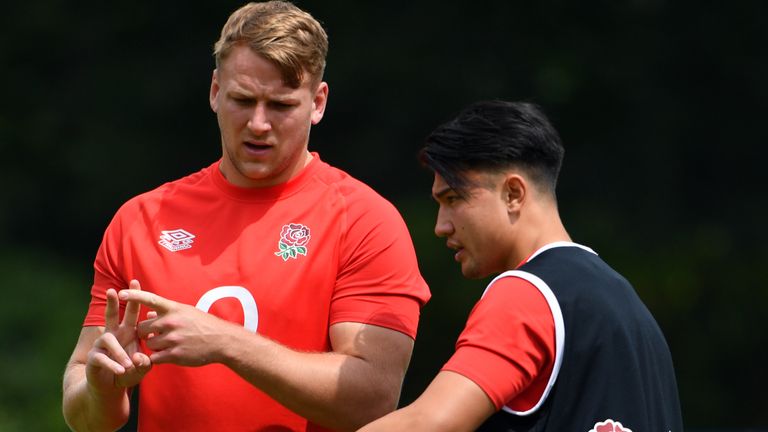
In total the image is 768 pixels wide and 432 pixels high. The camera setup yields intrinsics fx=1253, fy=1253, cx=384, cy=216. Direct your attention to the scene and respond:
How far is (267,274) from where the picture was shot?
10.6 ft

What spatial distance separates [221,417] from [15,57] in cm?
918

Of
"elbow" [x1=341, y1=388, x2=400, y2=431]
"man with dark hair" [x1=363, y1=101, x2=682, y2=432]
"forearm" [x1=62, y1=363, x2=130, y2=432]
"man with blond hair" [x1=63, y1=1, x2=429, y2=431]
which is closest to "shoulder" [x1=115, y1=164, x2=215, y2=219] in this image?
"man with blond hair" [x1=63, y1=1, x2=429, y2=431]

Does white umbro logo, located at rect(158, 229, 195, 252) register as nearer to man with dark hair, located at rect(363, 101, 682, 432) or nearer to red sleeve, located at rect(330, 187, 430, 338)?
red sleeve, located at rect(330, 187, 430, 338)

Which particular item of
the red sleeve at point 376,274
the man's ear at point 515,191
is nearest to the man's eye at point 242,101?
the red sleeve at point 376,274

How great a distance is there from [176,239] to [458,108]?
7.97 metres

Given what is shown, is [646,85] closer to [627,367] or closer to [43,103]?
[43,103]

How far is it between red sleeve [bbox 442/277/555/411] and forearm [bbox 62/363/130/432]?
101 cm

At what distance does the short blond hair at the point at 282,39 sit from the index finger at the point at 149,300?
0.71 m

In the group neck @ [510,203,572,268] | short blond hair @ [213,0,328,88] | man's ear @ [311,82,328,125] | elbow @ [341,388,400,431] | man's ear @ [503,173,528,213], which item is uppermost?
short blond hair @ [213,0,328,88]

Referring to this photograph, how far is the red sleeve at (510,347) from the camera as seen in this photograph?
2582 millimetres

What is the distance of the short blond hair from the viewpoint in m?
Answer: 3.24

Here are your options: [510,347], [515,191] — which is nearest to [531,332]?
[510,347]

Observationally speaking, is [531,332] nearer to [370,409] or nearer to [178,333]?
[370,409]

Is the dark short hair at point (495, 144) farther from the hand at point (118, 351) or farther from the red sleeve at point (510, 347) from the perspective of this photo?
the hand at point (118, 351)
